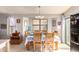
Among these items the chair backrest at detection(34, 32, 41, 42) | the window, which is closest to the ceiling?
the window

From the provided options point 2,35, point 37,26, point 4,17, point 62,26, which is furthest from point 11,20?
point 62,26

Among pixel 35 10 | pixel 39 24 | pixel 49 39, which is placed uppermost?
pixel 35 10

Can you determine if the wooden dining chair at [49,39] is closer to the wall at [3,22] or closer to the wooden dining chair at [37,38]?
the wooden dining chair at [37,38]

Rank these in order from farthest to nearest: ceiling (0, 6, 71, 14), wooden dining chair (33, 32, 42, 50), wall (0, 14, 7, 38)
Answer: wooden dining chair (33, 32, 42, 50)
wall (0, 14, 7, 38)
ceiling (0, 6, 71, 14)

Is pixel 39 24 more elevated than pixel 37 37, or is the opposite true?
pixel 39 24

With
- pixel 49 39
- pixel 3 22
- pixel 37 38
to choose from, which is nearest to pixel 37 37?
pixel 37 38

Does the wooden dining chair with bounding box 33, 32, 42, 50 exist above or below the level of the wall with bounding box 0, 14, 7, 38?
below

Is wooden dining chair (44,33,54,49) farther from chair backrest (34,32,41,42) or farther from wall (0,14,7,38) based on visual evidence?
wall (0,14,7,38)

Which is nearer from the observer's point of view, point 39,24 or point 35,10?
point 39,24

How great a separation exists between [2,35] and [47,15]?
2.03 m

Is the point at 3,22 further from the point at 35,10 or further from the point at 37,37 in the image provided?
the point at 37,37

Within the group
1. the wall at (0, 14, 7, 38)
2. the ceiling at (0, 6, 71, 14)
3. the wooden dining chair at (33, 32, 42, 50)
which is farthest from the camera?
the wooden dining chair at (33, 32, 42, 50)

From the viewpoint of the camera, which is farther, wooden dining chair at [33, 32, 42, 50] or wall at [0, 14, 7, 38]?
wooden dining chair at [33, 32, 42, 50]

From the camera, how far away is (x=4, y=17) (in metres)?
4.49
